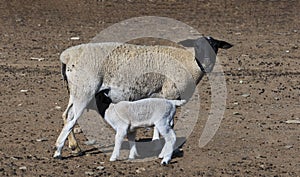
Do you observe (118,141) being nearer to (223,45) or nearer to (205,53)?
(205,53)

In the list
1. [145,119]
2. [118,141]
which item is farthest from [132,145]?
[145,119]

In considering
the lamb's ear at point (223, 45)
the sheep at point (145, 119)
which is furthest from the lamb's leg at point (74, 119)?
the lamb's ear at point (223, 45)

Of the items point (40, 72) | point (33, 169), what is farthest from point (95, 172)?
point (40, 72)

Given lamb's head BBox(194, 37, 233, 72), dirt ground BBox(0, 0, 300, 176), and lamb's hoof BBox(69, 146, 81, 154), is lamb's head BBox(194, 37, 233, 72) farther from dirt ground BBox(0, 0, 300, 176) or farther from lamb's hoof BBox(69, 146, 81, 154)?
lamb's hoof BBox(69, 146, 81, 154)

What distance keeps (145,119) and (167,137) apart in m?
0.28

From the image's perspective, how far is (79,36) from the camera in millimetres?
16203

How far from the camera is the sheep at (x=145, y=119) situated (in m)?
7.59

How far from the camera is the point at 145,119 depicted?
25.0ft

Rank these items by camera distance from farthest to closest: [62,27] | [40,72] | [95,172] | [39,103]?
1. [62,27]
2. [40,72]
3. [39,103]
4. [95,172]

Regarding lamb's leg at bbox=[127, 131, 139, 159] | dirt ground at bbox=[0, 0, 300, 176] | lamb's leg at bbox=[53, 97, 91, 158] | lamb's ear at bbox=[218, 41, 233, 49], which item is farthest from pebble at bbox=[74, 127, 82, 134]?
lamb's ear at bbox=[218, 41, 233, 49]

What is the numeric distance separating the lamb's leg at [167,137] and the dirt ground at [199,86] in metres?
0.10

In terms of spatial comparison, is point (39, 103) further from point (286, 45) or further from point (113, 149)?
point (286, 45)

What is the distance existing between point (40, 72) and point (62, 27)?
16.2ft

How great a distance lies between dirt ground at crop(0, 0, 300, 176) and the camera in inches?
299
